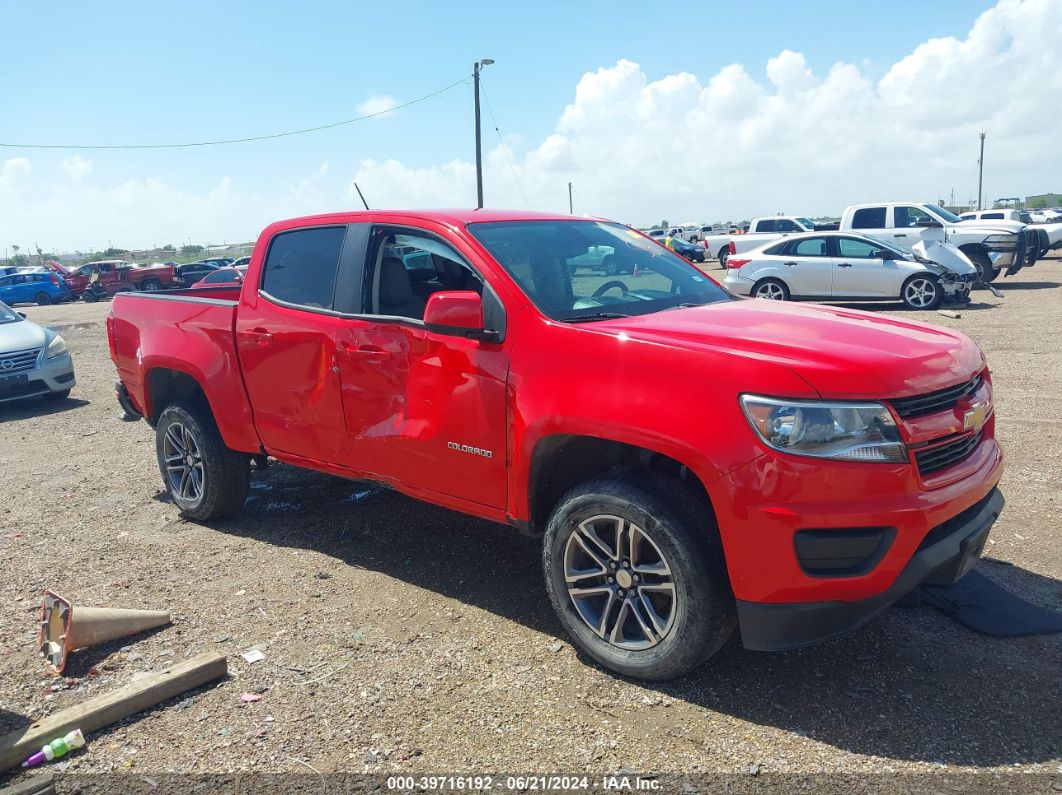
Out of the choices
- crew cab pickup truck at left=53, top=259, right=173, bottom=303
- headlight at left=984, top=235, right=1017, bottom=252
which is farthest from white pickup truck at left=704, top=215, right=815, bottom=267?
crew cab pickup truck at left=53, top=259, right=173, bottom=303

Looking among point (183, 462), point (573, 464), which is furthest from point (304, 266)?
point (573, 464)

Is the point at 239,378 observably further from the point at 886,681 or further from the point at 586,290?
the point at 886,681

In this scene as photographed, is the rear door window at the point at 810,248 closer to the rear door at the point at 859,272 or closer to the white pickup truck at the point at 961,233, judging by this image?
the rear door at the point at 859,272

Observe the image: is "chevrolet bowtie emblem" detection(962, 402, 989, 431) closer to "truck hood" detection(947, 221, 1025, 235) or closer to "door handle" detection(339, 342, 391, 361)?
"door handle" detection(339, 342, 391, 361)

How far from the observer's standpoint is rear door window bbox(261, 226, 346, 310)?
179 inches

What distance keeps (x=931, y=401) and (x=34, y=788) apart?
3382 mm

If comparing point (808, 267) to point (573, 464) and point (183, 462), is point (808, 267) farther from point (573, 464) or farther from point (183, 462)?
point (573, 464)

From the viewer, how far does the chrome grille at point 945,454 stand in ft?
9.73

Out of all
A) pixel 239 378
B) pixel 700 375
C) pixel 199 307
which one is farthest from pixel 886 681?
pixel 199 307

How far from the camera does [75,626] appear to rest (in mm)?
3676

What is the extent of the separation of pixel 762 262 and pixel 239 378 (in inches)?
510

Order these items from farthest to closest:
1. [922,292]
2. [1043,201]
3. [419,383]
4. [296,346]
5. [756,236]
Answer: [1043,201] → [756,236] → [922,292] → [296,346] → [419,383]

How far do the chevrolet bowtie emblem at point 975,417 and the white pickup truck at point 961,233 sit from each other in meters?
16.3

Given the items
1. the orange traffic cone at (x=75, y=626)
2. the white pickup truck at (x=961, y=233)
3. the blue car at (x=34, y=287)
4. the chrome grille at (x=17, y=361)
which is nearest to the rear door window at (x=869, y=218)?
the white pickup truck at (x=961, y=233)
